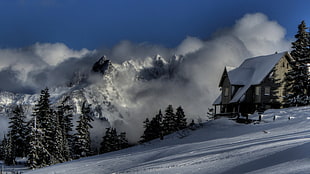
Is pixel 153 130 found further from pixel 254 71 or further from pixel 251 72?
pixel 254 71

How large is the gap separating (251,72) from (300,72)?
885 cm

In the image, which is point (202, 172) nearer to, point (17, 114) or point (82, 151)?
point (82, 151)

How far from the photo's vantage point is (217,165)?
17078 mm

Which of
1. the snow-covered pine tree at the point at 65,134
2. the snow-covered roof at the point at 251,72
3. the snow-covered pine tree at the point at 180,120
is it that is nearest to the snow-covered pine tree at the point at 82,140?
the snow-covered pine tree at the point at 65,134

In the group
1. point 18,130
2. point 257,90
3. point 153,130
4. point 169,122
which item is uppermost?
point 257,90

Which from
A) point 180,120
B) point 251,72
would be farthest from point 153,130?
point 251,72

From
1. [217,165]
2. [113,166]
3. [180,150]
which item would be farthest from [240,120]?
[217,165]

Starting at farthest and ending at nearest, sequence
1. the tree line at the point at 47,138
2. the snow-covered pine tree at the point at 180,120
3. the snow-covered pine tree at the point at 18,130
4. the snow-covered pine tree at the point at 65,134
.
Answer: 1. the snow-covered pine tree at the point at 180,120
2. the snow-covered pine tree at the point at 18,130
3. the snow-covered pine tree at the point at 65,134
4. the tree line at the point at 47,138

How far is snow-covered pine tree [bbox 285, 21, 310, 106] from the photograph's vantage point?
47750mm

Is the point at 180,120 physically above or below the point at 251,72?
below

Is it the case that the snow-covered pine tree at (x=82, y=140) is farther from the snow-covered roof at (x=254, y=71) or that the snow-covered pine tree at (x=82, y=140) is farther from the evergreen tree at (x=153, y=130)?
the snow-covered roof at (x=254, y=71)

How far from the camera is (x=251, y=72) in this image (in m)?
56.0

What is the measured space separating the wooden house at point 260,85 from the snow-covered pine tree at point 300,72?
6.28 feet

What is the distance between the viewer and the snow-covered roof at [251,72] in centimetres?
5231
